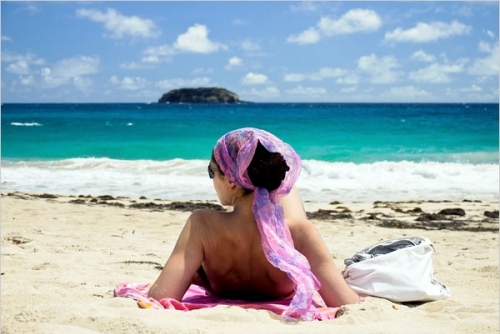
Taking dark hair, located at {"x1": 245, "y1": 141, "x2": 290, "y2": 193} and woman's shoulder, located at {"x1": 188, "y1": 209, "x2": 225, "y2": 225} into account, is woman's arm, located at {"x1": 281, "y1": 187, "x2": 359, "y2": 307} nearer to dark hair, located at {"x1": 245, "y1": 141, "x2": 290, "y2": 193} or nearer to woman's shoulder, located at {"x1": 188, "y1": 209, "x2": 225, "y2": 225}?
dark hair, located at {"x1": 245, "y1": 141, "x2": 290, "y2": 193}

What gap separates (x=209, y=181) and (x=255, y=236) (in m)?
11.9

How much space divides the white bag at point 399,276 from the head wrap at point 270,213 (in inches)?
26.6

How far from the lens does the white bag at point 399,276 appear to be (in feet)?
13.3

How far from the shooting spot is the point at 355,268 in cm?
416

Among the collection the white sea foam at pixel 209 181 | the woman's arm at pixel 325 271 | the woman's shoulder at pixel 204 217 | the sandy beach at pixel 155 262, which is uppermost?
the woman's shoulder at pixel 204 217

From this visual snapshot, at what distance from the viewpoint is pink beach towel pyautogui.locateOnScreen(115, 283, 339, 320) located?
3.47m

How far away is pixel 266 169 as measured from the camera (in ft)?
11.5

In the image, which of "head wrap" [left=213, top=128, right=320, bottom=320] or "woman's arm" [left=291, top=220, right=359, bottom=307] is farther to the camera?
"woman's arm" [left=291, top=220, right=359, bottom=307]

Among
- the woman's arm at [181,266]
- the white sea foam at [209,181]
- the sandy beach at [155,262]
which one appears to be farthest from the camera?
the white sea foam at [209,181]

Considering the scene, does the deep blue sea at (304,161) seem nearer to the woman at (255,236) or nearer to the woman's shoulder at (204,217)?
the woman at (255,236)

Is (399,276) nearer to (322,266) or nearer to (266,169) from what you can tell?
(322,266)

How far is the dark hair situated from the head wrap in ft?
0.08

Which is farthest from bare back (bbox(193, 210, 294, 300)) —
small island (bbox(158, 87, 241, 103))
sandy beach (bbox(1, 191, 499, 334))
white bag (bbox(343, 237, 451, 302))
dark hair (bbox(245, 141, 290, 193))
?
small island (bbox(158, 87, 241, 103))

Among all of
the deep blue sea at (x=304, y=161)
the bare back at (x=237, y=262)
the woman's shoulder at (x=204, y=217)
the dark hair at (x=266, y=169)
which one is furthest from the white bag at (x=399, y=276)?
the deep blue sea at (x=304, y=161)
